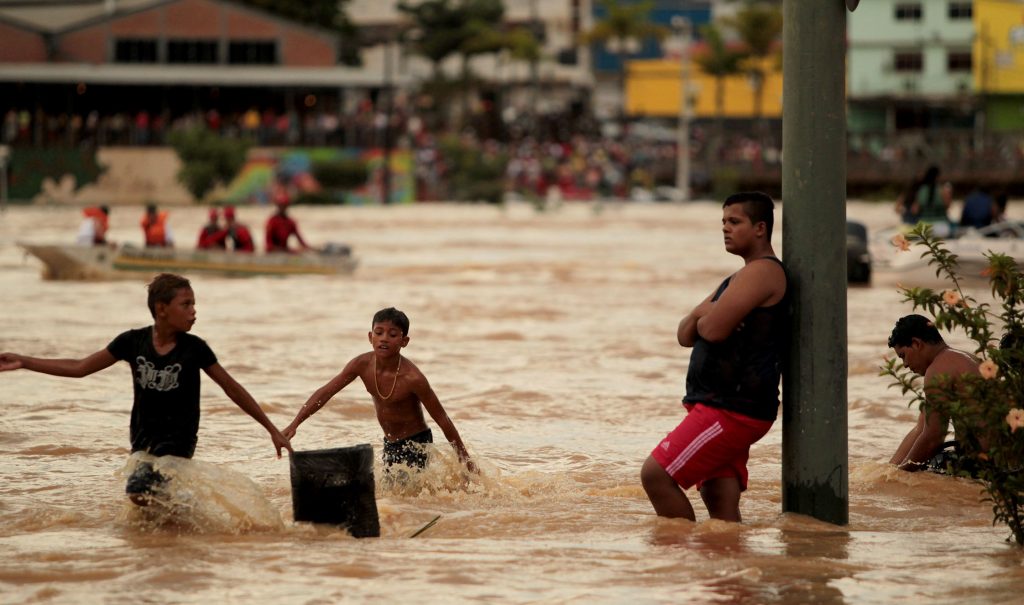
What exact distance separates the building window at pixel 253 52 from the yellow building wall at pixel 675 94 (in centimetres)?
2546

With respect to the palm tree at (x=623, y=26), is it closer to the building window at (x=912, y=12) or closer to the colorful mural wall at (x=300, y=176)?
the building window at (x=912, y=12)

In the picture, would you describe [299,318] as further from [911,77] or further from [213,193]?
[911,77]

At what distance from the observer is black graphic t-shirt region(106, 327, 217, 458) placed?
23.3 ft

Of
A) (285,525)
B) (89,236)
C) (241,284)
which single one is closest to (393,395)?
(285,525)

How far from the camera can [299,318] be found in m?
A: 19.3

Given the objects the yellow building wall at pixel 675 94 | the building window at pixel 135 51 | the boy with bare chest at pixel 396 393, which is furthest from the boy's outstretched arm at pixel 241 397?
the yellow building wall at pixel 675 94

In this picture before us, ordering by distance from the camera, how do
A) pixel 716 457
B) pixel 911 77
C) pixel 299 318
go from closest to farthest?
pixel 716 457
pixel 299 318
pixel 911 77

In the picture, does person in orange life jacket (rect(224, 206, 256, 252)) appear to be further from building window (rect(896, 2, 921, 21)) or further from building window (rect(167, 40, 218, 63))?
building window (rect(896, 2, 921, 21))

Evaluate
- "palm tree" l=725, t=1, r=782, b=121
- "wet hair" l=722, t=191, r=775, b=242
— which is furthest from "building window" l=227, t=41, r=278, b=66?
"wet hair" l=722, t=191, r=775, b=242

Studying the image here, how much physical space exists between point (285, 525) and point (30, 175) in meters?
52.7

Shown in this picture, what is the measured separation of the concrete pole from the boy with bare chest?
1964 mm

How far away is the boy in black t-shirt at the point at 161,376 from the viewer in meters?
7.08

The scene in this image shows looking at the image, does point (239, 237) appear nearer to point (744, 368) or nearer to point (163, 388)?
point (163, 388)

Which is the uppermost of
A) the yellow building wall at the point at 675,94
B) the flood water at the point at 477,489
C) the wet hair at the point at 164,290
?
the yellow building wall at the point at 675,94
